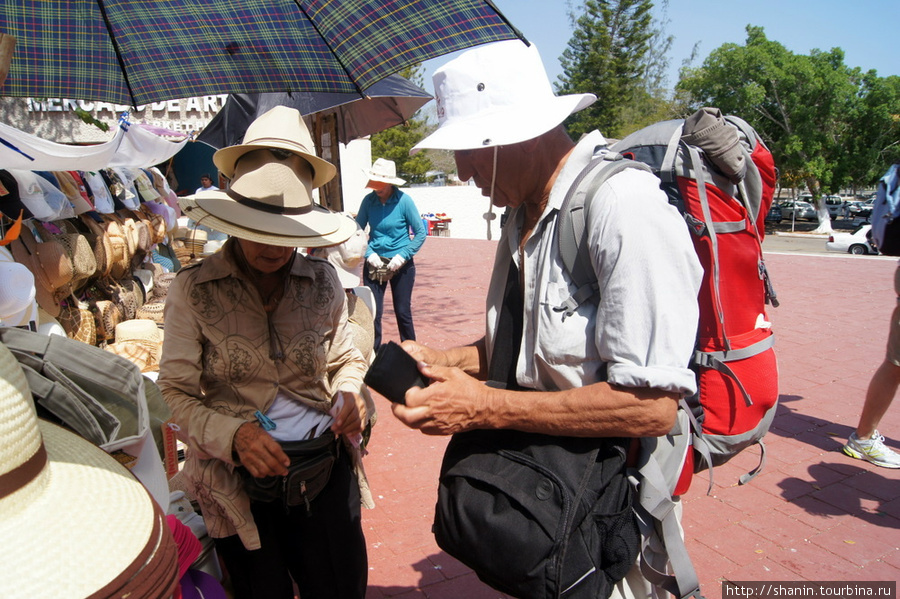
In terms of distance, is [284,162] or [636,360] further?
[284,162]

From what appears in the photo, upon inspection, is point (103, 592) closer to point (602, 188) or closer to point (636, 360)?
point (636, 360)

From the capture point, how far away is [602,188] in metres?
1.46

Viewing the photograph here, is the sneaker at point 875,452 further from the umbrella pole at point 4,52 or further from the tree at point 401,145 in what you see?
the tree at point 401,145

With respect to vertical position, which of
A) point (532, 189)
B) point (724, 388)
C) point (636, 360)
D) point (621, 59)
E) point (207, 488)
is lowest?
point (207, 488)

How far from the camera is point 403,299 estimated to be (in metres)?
6.40

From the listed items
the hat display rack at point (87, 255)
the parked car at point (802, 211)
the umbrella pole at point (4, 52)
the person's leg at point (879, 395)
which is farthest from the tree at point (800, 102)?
the umbrella pole at point (4, 52)

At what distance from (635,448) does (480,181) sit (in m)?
0.84

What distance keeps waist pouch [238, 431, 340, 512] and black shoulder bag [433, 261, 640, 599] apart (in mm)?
668

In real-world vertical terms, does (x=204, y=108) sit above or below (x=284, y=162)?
above

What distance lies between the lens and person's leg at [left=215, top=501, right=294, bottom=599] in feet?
7.23

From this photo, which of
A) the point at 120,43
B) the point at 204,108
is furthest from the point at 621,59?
the point at 120,43

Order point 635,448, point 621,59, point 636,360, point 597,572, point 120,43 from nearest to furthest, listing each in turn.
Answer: point 636,360 < point 597,572 < point 635,448 < point 120,43 < point 621,59

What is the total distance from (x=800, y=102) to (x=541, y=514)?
119ft

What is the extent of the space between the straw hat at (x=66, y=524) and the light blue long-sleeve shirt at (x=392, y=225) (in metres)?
5.39
